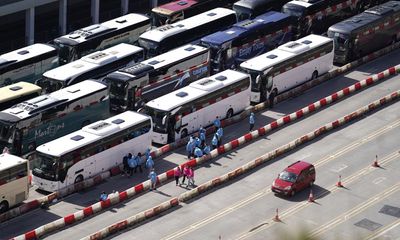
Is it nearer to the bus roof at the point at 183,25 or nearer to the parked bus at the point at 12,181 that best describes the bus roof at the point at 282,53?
the bus roof at the point at 183,25

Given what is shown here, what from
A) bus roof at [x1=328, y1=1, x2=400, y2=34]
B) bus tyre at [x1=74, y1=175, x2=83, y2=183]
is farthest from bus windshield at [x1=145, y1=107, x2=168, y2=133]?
bus roof at [x1=328, y1=1, x2=400, y2=34]

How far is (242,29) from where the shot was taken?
227 feet

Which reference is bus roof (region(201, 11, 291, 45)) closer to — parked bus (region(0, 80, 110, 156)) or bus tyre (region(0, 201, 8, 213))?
parked bus (region(0, 80, 110, 156))

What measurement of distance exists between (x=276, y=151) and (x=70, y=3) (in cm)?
3182

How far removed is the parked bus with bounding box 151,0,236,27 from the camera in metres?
74.5

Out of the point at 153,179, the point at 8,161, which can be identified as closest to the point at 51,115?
the point at 8,161

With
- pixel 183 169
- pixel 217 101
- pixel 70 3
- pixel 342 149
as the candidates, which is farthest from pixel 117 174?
pixel 70 3

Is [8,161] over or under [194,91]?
under

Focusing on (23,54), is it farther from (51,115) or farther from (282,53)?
(282,53)

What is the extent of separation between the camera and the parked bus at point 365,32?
233 ft

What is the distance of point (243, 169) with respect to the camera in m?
54.1

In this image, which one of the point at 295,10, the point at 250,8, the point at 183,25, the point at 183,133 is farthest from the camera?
the point at 250,8

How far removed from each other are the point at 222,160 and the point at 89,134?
9607mm

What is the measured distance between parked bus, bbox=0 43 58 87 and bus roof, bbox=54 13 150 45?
5.43 feet
